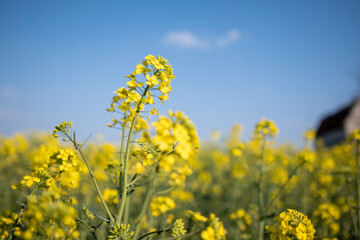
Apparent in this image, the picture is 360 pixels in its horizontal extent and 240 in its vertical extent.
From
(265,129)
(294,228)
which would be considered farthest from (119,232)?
(265,129)

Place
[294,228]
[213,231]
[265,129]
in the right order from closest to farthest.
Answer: [213,231] < [294,228] < [265,129]

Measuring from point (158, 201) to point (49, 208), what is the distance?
155cm

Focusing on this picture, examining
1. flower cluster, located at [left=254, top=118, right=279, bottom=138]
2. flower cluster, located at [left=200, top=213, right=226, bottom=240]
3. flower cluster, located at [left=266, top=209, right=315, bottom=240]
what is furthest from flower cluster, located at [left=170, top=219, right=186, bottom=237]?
flower cluster, located at [left=254, top=118, right=279, bottom=138]

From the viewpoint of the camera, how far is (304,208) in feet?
16.8

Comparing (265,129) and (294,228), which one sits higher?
(265,129)

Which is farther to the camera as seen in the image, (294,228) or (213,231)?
(294,228)

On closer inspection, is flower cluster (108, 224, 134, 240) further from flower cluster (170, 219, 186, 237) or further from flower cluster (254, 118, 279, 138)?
flower cluster (254, 118, 279, 138)

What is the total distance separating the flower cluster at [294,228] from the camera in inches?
73.9

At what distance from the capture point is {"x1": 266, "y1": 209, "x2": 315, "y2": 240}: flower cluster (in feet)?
6.16

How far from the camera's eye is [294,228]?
1.94 metres

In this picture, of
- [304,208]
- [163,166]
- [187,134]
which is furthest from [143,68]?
[304,208]

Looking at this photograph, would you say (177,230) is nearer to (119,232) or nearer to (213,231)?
(213,231)

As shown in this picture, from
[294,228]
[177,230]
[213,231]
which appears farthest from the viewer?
[294,228]

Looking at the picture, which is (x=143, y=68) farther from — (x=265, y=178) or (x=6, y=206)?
(x=265, y=178)
